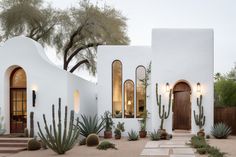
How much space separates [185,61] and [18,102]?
8.10 m

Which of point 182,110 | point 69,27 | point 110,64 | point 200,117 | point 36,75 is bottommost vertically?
point 200,117

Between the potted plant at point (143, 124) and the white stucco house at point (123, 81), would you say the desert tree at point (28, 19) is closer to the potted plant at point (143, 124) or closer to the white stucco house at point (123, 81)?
the white stucco house at point (123, 81)

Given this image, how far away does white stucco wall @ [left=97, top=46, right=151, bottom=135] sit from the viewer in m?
19.6

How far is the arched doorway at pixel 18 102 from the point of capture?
16656 millimetres

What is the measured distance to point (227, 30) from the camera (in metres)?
24.3

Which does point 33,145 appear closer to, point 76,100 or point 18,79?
point 18,79

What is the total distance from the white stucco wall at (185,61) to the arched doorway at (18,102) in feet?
20.2

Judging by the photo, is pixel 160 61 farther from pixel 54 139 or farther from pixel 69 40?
pixel 69 40

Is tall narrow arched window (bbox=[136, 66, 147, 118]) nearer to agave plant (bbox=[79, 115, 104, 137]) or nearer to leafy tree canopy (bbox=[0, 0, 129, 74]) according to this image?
agave plant (bbox=[79, 115, 104, 137])

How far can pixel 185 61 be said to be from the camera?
18359 millimetres

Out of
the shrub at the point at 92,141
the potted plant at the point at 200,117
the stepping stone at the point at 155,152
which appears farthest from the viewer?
the potted plant at the point at 200,117

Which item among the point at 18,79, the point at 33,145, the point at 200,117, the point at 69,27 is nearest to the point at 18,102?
the point at 18,79

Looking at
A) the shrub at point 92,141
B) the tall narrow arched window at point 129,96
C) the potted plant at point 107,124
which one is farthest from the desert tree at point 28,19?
the shrub at point 92,141

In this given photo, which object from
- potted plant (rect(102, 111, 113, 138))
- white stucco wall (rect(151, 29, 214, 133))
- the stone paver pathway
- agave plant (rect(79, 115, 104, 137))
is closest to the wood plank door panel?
white stucco wall (rect(151, 29, 214, 133))
